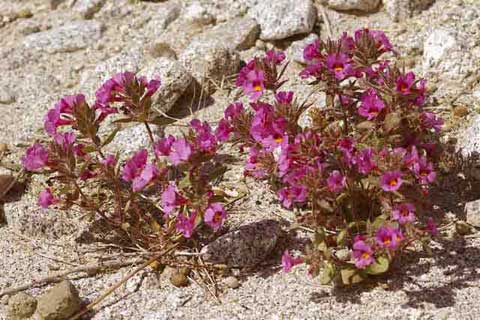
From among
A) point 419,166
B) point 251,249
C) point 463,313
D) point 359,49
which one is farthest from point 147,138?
point 463,313

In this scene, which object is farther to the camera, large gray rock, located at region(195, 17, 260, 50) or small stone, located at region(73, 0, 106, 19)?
small stone, located at region(73, 0, 106, 19)

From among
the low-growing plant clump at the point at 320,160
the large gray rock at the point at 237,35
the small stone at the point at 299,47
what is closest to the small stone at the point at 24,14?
the large gray rock at the point at 237,35

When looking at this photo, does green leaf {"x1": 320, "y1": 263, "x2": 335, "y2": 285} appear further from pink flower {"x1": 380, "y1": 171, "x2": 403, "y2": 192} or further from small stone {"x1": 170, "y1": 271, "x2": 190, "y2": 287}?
small stone {"x1": 170, "y1": 271, "x2": 190, "y2": 287}

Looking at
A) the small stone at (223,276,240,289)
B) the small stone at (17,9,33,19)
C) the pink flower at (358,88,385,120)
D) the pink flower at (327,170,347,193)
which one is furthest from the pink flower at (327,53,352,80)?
the small stone at (17,9,33,19)

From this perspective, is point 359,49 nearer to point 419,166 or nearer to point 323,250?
point 419,166

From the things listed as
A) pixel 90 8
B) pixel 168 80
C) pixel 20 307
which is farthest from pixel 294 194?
pixel 90 8

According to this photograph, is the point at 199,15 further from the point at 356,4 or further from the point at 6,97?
the point at 6,97
